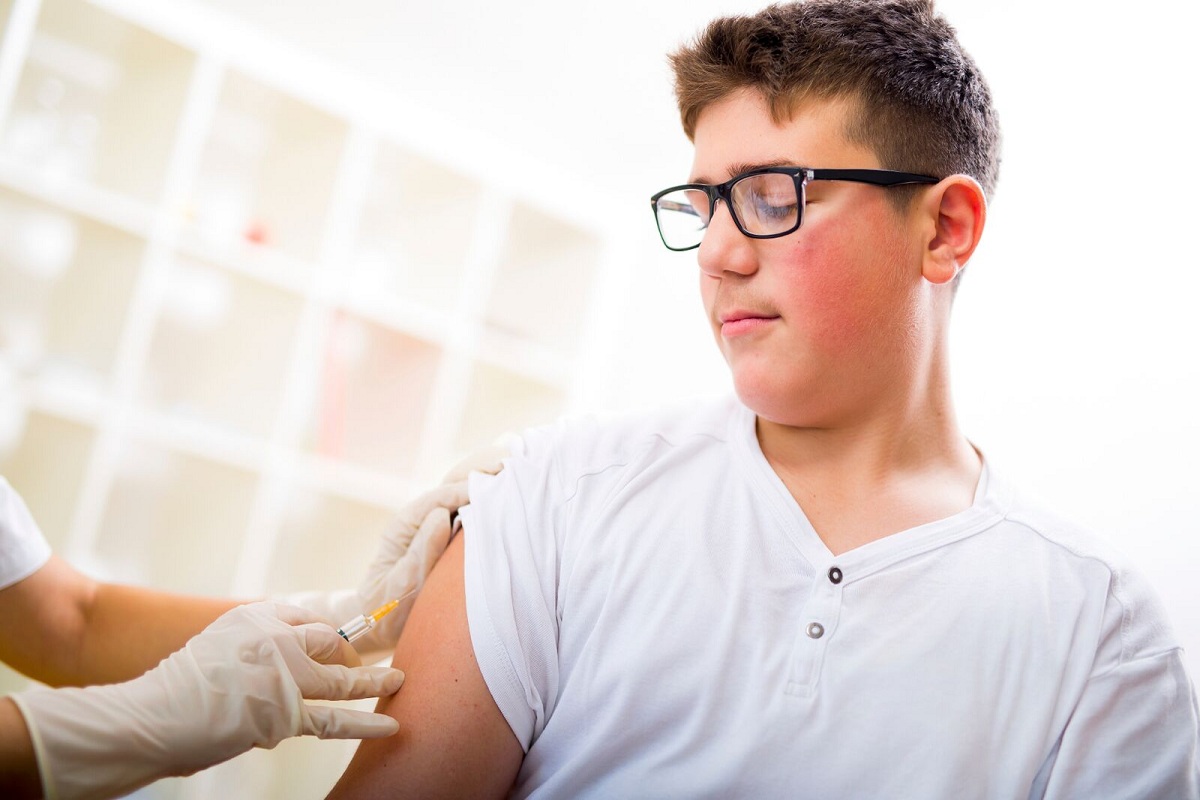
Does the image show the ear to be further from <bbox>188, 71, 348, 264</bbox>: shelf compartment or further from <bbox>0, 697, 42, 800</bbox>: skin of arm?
<bbox>188, 71, 348, 264</bbox>: shelf compartment

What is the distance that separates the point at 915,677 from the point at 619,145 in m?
2.54

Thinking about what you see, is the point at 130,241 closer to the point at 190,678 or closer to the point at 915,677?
the point at 190,678

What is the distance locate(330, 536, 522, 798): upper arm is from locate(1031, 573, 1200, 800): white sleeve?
26.3 inches

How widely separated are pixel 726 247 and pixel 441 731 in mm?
701

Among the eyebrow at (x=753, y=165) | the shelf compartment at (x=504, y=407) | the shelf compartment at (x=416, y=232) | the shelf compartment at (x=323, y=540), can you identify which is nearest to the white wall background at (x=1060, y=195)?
the shelf compartment at (x=416, y=232)

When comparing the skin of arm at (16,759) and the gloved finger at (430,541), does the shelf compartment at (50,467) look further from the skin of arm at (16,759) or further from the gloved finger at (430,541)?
the skin of arm at (16,759)

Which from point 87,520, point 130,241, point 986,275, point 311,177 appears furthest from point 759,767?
point 311,177

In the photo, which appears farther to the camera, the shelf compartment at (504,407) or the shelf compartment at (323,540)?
the shelf compartment at (504,407)

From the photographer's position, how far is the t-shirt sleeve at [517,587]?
104 cm

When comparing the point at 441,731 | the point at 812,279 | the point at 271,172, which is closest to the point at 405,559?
the point at 441,731

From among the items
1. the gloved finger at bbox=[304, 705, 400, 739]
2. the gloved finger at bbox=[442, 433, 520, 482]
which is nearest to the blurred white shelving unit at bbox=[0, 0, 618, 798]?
the gloved finger at bbox=[442, 433, 520, 482]

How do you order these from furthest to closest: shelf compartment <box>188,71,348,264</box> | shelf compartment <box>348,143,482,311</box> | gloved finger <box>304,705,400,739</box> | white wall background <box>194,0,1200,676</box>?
shelf compartment <box>348,143,482,311</box>
shelf compartment <box>188,71,348,264</box>
white wall background <box>194,0,1200,676</box>
gloved finger <box>304,705,400,739</box>

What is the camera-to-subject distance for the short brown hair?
1.19 meters

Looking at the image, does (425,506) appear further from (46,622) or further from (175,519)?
(175,519)
